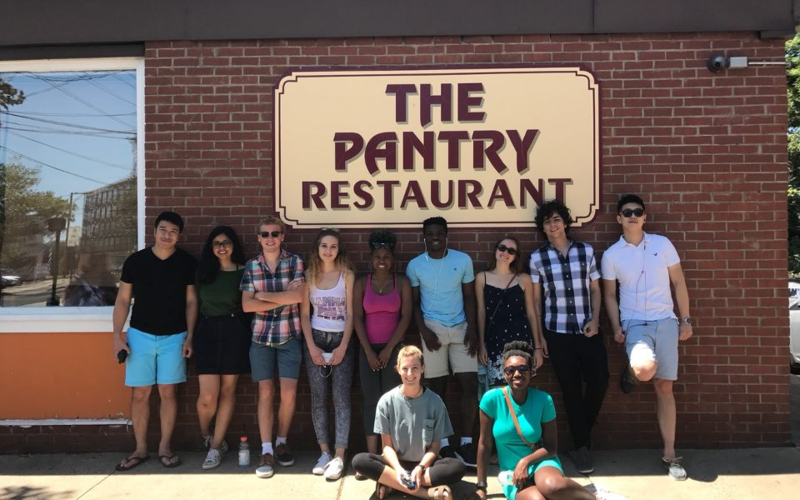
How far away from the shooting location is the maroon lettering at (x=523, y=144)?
5008 millimetres

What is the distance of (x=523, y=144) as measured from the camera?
5012 mm

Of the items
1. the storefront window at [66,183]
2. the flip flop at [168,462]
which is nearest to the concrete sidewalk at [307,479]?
the flip flop at [168,462]

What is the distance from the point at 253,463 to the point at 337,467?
2.48 ft

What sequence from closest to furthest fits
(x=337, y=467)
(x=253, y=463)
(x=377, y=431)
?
(x=377, y=431) → (x=337, y=467) → (x=253, y=463)

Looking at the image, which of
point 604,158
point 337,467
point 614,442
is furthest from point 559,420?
point 604,158

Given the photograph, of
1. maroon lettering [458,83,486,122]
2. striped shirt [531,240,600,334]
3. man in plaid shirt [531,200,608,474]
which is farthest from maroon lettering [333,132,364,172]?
striped shirt [531,240,600,334]

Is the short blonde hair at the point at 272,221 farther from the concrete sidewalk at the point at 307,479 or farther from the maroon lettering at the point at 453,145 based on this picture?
the concrete sidewalk at the point at 307,479

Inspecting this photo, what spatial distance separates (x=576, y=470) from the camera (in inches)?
180

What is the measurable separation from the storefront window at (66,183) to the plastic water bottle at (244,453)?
5.83ft

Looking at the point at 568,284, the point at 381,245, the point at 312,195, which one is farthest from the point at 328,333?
the point at 568,284

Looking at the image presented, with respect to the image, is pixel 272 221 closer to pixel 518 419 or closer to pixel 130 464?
pixel 130 464

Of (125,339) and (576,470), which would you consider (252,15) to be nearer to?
(125,339)

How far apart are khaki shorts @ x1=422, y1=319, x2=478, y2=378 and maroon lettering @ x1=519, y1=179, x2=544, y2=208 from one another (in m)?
1.16

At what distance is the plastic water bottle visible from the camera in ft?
15.5
